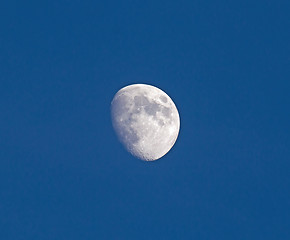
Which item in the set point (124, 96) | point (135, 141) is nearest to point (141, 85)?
point (124, 96)

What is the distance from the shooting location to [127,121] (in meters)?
59.3

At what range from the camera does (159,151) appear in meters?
61.0

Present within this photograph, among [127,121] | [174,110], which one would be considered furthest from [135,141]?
[174,110]

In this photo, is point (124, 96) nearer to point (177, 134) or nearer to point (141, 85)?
point (141, 85)

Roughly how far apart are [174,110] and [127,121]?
626 centimetres

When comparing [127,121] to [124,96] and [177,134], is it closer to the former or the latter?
[124,96]

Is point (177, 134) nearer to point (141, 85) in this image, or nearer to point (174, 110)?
point (174, 110)

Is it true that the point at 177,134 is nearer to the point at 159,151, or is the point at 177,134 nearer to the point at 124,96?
the point at 159,151

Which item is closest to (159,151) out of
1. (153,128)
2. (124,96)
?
(153,128)

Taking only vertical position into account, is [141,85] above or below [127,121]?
above

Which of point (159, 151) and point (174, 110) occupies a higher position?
point (174, 110)

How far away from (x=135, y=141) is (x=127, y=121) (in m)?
2.50

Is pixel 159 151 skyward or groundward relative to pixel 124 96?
groundward

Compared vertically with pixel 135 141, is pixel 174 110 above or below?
above
